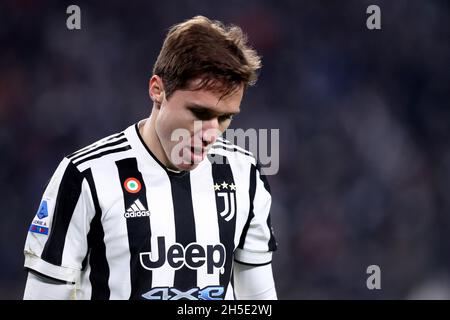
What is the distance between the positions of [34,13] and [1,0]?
0.22 meters

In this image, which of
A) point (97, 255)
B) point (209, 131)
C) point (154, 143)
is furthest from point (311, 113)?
point (97, 255)

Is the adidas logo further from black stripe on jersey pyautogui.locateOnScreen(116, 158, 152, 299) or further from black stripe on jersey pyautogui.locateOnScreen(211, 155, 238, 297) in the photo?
black stripe on jersey pyautogui.locateOnScreen(211, 155, 238, 297)

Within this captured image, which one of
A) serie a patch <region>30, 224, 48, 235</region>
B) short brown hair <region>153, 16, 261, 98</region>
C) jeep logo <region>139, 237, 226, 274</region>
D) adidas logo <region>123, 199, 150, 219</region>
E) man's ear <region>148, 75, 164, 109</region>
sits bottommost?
jeep logo <region>139, 237, 226, 274</region>

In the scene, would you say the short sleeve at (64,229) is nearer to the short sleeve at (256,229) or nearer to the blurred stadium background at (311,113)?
the short sleeve at (256,229)

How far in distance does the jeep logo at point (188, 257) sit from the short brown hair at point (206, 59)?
445 mm

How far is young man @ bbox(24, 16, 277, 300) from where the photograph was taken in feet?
6.73

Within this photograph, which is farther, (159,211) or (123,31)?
(123,31)

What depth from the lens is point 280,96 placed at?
4.89m

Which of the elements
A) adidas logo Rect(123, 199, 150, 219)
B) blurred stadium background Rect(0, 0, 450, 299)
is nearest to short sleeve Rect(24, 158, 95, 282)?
adidas logo Rect(123, 199, 150, 219)

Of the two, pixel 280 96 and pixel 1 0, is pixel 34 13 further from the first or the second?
pixel 280 96

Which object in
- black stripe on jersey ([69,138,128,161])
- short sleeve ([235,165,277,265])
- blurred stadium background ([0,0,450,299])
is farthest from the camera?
blurred stadium background ([0,0,450,299])

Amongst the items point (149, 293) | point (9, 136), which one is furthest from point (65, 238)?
point (9, 136)

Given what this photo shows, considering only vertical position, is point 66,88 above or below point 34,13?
below

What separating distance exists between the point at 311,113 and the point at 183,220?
2807mm
